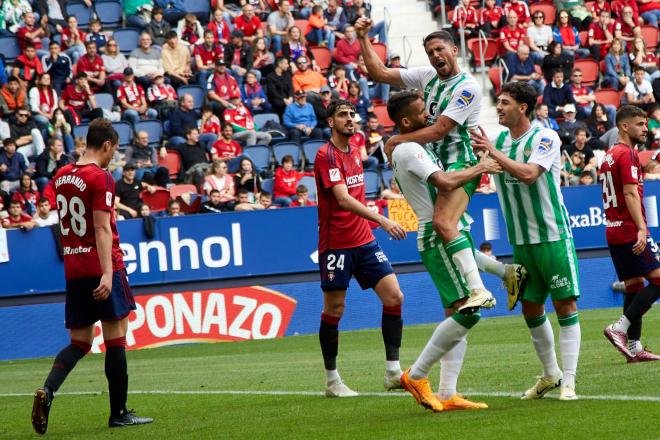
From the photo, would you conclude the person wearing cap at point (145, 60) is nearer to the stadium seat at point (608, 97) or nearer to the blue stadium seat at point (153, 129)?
the blue stadium seat at point (153, 129)

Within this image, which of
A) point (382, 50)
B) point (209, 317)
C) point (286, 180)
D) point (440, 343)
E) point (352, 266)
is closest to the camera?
point (440, 343)

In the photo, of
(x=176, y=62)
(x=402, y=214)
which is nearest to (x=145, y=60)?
(x=176, y=62)

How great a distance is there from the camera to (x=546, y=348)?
321 inches

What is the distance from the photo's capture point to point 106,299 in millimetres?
8273

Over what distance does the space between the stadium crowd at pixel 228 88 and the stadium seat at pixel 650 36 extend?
383 millimetres

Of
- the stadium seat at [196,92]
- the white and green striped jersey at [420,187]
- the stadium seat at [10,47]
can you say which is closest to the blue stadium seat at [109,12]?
the stadium seat at [10,47]

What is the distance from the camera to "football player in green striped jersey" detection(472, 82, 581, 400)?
793 cm

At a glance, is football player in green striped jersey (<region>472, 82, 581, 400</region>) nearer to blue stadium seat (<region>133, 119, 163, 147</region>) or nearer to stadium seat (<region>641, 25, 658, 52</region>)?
blue stadium seat (<region>133, 119, 163, 147</region>)

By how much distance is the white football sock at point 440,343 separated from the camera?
304 inches

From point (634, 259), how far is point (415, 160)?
154 inches

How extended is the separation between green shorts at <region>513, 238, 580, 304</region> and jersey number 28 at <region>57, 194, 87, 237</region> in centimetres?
309

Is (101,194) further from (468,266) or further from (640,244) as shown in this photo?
(640,244)

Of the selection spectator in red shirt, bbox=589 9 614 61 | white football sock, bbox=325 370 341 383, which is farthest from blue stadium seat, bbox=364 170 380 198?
white football sock, bbox=325 370 341 383

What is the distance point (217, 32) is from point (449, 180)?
16.6 meters
